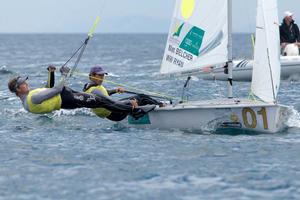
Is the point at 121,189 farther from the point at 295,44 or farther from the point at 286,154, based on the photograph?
the point at 295,44

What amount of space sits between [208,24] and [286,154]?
3.31m

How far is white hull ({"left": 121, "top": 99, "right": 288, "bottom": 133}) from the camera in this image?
11.2m

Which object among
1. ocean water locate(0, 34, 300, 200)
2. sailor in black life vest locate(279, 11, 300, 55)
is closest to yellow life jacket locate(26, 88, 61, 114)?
ocean water locate(0, 34, 300, 200)

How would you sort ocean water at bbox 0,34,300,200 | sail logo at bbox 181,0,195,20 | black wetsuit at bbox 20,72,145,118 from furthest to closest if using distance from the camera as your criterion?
sail logo at bbox 181,0,195,20 < black wetsuit at bbox 20,72,145,118 < ocean water at bbox 0,34,300,200

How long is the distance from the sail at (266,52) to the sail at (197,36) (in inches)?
24.5

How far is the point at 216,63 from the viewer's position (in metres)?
12.1

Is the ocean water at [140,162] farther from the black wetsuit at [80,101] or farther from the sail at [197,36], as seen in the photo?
Result: the sail at [197,36]

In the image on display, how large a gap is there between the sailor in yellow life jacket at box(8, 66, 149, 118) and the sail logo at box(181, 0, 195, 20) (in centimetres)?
186

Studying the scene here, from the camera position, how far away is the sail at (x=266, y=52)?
452 inches

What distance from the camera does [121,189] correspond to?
7887 millimetres

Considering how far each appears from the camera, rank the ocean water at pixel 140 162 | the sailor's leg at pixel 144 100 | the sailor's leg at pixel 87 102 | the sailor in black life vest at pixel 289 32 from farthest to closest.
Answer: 1. the sailor in black life vest at pixel 289 32
2. the sailor's leg at pixel 144 100
3. the sailor's leg at pixel 87 102
4. the ocean water at pixel 140 162

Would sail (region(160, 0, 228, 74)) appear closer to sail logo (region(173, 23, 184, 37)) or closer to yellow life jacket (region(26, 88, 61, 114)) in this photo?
sail logo (region(173, 23, 184, 37))

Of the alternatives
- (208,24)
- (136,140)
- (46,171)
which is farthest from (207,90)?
(46,171)

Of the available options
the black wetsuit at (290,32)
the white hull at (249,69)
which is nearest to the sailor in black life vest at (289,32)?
the black wetsuit at (290,32)
